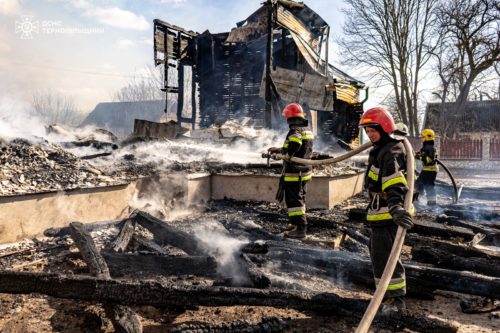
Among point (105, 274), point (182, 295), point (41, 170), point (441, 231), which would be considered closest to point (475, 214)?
point (441, 231)

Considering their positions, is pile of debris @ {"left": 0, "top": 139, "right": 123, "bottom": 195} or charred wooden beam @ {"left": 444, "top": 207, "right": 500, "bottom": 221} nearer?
pile of debris @ {"left": 0, "top": 139, "right": 123, "bottom": 195}

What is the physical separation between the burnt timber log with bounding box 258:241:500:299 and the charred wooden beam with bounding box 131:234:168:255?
1.15 meters

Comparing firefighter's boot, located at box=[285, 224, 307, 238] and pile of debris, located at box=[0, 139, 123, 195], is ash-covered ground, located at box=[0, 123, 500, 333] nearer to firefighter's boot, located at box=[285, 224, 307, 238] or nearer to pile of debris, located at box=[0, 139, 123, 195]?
pile of debris, located at box=[0, 139, 123, 195]

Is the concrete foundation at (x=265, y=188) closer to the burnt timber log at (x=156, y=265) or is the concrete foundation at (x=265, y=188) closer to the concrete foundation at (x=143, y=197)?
the concrete foundation at (x=143, y=197)

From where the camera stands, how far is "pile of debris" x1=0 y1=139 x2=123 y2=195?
17.5 feet

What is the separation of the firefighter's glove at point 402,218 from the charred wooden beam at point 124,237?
3.12 m

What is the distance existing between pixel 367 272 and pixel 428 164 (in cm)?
586

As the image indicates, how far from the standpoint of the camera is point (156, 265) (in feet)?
13.8

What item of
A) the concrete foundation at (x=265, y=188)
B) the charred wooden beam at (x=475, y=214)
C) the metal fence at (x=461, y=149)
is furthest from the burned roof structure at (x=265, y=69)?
the metal fence at (x=461, y=149)

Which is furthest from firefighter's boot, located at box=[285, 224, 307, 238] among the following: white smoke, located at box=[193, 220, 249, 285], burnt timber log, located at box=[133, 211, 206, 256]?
burnt timber log, located at box=[133, 211, 206, 256]

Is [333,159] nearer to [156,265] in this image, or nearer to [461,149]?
[156,265]

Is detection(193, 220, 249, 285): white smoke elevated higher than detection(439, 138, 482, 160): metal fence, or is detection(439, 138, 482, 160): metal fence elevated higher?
detection(439, 138, 482, 160): metal fence

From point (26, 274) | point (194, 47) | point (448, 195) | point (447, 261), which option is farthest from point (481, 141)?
point (26, 274)

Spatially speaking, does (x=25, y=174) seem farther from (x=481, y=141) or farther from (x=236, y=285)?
(x=481, y=141)
